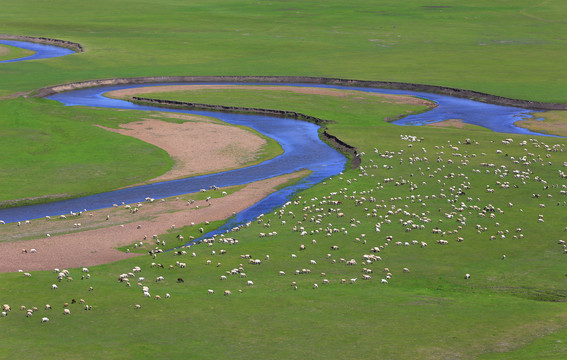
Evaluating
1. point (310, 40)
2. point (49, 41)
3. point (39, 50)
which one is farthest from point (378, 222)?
point (49, 41)

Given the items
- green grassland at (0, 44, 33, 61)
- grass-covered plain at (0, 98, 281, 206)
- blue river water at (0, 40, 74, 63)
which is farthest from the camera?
blue river water at (0, 40, 74, 63)

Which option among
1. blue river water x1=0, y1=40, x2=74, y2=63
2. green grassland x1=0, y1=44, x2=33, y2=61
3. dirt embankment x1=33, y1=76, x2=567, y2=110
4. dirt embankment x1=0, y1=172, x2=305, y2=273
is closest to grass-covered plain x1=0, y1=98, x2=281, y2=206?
dirt embankment x1=0, y1=172, x2=305, y2=273

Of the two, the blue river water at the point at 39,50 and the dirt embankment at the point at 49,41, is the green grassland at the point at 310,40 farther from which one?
the blue river water at the point at 39,50

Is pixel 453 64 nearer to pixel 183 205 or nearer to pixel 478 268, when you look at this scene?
pixel 183 205

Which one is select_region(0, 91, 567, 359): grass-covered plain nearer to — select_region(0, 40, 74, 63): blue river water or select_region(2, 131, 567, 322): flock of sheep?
select_region(2, 131, 567, 322): flock of sheep

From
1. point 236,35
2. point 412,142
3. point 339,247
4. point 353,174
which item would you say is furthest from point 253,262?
point 236,35

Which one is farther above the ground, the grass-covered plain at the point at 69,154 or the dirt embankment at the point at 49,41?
the dirt embankment at the point at 49,41

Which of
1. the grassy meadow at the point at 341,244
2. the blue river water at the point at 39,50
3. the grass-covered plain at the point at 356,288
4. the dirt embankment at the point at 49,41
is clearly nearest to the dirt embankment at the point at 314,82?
the grassy meadow at the point at 341,244
